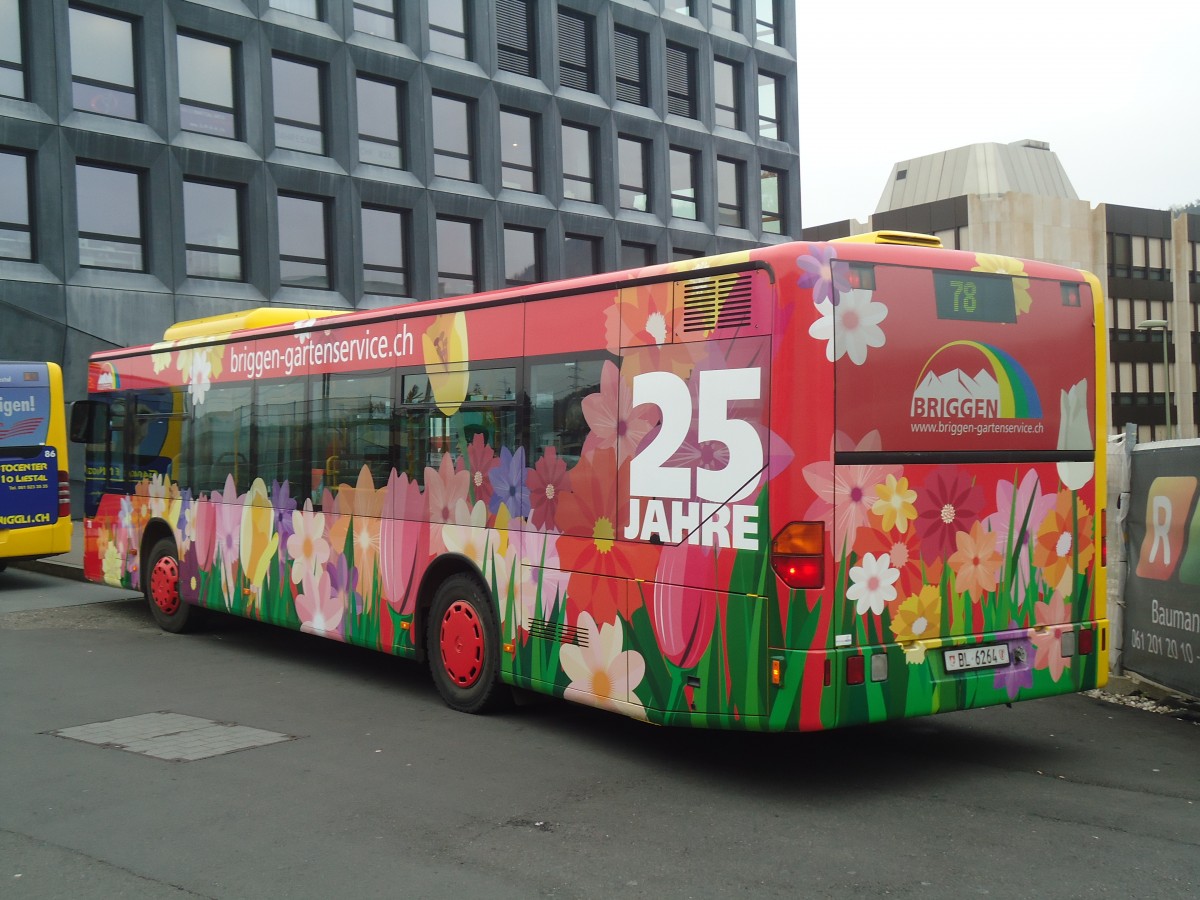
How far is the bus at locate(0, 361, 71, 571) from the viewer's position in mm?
15992

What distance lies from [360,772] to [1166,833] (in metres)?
4.07

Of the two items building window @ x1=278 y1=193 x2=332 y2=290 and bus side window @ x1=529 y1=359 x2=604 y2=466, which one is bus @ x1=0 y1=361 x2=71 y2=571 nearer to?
bus side window @ x1=529 y1=359 x2=604 y2=466

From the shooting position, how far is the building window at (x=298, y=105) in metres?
28.5

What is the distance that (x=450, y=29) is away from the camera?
104ft

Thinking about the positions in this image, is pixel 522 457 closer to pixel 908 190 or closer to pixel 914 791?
pixel 914 791

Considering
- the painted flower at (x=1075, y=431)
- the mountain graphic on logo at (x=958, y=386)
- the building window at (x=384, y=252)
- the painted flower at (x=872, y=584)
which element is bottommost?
the painted flower at (x=872, y=584)

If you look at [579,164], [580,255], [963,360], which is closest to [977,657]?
[963,360]

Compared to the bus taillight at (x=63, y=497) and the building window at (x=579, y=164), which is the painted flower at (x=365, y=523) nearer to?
the bus taillight at (x=63, y=497)

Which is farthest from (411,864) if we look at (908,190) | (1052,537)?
(908,190)

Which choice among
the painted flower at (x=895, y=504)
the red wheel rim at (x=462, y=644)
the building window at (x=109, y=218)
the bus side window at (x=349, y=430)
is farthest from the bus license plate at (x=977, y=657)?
the building window at (x=109, y=218)

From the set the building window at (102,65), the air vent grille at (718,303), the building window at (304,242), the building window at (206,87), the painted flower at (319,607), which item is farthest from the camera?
the building window at (304,242)

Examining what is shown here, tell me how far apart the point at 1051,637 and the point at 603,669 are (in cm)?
254

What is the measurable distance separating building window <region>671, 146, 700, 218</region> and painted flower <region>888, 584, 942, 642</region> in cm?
3112

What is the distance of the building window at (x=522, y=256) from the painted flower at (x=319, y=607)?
22678mm
